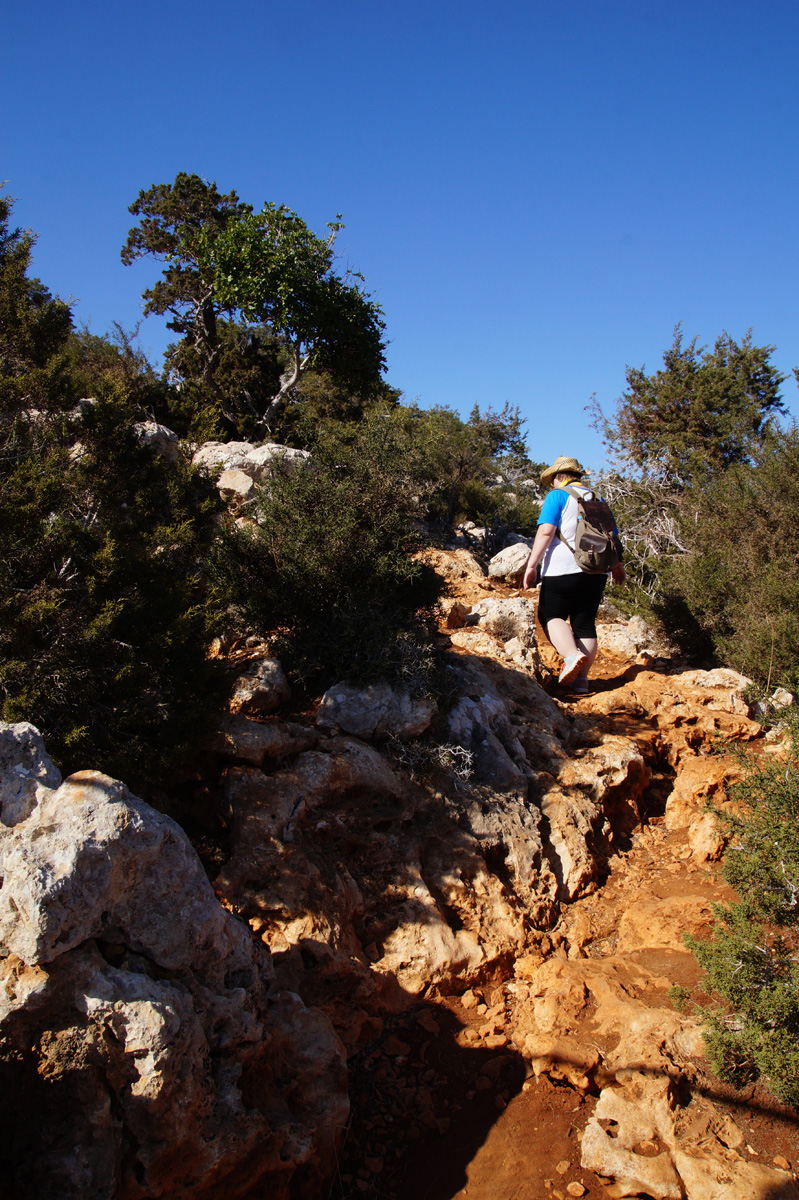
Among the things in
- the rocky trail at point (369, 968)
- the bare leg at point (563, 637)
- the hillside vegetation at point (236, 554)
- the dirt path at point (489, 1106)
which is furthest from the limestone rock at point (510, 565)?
the dirt path at point (489, 1106)

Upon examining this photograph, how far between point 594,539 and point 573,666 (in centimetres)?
105

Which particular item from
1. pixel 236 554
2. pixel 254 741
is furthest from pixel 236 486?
pixel 254 741

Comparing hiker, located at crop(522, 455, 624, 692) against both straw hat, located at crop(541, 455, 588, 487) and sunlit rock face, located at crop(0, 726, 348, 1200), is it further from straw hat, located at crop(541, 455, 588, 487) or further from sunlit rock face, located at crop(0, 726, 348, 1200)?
sunlit rock face, located at crop(0, 726, 348, 1200)

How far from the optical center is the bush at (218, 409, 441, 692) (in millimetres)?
5883

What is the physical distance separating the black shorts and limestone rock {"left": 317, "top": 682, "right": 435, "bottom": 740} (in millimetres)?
1317

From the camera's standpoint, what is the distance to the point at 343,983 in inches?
159

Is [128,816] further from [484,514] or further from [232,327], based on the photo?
[232,327]

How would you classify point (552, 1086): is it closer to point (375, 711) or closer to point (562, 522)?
point (375, 711)

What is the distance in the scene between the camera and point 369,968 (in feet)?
13.9

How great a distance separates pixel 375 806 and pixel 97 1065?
9.12 feet

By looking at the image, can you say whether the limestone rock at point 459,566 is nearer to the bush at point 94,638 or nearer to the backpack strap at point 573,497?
the backpack strap at point 573,497

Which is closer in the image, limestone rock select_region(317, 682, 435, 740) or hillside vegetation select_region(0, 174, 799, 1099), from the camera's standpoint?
hillside vegetation select_region(0, 174, 799, 1099)

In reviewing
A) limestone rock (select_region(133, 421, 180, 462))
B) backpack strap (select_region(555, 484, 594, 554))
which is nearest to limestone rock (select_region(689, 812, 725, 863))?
backpack strap (select_region(555, 484, 594, 554))

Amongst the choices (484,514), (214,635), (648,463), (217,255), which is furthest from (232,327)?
(214,635)
